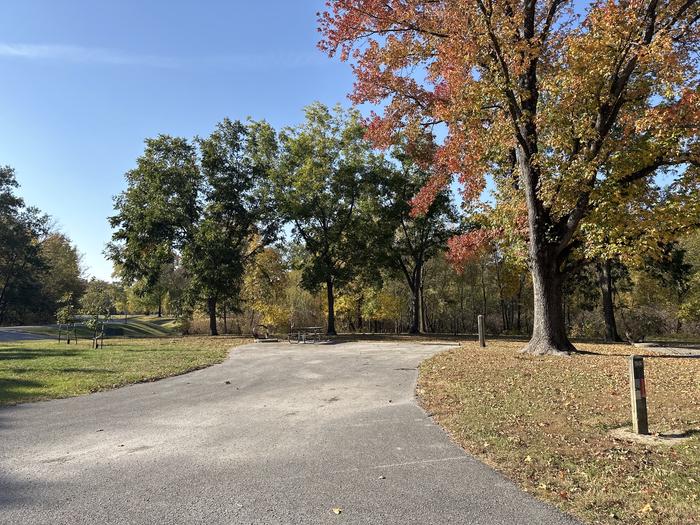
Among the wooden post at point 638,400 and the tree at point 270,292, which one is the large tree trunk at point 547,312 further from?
the tree at point 270,292

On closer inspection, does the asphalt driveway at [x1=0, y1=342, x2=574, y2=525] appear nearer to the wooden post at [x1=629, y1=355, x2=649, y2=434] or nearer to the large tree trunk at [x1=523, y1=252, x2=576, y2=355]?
A: the wooden post at [x1=629, y1=355, x2=649, y2=434]

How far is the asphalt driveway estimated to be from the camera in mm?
3691

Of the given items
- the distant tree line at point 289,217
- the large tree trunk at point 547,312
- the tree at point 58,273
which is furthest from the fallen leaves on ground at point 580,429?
the tree at point 58,273

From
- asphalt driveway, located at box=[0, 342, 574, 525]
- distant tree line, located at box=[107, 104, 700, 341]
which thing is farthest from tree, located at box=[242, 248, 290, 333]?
asphalt driveway, located at box=[0, 342, 574, 525]

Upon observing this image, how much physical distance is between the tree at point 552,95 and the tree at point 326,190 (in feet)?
43.5

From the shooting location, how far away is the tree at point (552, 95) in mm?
11531

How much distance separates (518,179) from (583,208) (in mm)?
2819

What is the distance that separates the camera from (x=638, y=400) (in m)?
5.50

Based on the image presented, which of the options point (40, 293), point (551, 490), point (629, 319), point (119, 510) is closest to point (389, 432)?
point (551, 490)

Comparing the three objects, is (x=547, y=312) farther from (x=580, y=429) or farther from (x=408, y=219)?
(x=408, y=219)

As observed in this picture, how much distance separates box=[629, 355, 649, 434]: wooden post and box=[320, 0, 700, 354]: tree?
739cm

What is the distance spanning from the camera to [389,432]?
6.06 meters

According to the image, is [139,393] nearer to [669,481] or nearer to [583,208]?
[669,481]

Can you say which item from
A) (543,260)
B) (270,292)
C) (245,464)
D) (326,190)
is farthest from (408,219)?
(245,464)
